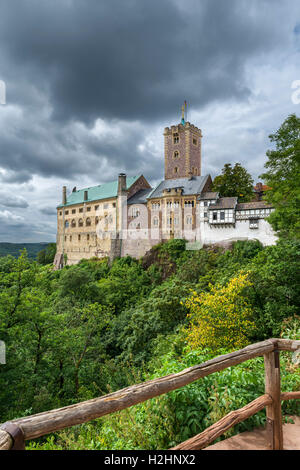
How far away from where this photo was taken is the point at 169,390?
234cm

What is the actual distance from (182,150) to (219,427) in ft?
133

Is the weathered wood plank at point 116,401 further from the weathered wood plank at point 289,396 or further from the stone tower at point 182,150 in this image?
the stone tower at point 182,150

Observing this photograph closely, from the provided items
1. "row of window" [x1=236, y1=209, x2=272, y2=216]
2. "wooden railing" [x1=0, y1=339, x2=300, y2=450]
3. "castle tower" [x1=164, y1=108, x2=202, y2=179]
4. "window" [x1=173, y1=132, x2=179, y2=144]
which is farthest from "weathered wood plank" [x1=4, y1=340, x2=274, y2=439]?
"window" [x1=173, y1=132, x2=179, y2=144]

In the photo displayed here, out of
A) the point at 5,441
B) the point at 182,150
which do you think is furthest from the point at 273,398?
the point at 182,150

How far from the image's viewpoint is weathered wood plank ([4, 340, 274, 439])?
1.68m

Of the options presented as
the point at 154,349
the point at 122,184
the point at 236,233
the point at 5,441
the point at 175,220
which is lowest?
the point at 154,349

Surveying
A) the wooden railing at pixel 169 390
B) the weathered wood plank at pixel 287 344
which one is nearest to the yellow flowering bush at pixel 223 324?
the wooden railing at pixel 169 390

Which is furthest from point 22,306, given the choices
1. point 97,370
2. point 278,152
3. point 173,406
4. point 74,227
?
point 74,227

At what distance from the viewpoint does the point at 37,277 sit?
13.5 metres

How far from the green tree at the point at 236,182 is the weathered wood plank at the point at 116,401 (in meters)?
31.5

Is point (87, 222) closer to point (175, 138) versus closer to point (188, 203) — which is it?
point (175, 138)

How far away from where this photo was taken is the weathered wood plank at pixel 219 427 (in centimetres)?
252

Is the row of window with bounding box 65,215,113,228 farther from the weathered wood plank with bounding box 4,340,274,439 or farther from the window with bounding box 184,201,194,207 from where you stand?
the weathered wood plank with bounding box 4,340,274,439
